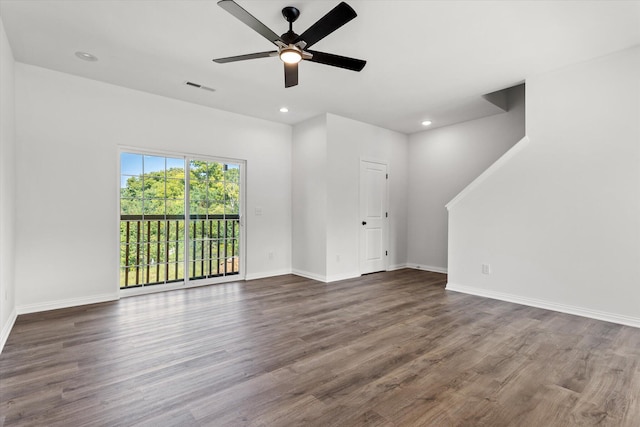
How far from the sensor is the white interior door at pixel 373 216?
5855 mm

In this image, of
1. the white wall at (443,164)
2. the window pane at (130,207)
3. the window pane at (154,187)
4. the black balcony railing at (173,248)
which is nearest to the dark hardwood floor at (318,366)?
the black balcony railing at (173,248)

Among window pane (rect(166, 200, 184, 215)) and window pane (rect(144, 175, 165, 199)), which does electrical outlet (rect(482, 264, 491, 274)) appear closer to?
window pane (rect(166, 200, 184, 215))

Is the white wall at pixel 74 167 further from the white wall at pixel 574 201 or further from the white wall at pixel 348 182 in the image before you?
the white wall at pixel 574 201

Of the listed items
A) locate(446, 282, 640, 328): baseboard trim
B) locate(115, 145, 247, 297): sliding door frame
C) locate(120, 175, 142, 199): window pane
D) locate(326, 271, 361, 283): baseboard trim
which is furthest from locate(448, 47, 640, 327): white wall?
locate(120, 175, 142, 199): window pane

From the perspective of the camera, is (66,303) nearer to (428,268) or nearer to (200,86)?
(200,86)

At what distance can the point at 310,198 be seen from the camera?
5535 mm

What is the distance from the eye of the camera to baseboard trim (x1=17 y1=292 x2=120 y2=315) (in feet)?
11.8

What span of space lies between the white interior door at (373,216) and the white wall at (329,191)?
0.16 m

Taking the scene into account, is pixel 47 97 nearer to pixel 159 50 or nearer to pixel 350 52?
pixel 159 50

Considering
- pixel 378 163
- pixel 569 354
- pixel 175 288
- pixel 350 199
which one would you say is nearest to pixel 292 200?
pixel 350 199

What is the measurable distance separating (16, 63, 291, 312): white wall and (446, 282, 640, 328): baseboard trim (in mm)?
4478

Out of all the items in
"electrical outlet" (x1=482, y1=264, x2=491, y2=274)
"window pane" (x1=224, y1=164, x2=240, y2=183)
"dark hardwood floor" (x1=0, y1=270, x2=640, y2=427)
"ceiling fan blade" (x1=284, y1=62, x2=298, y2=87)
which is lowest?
"dark hardwood floor" (x1=0, y1=270, x2=640, y2=427)

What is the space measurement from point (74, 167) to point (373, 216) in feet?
15.1

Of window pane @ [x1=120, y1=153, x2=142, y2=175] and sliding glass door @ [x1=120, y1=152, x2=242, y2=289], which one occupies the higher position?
window pane @ [x1=120, y1=153, x2=142, y2=175]
